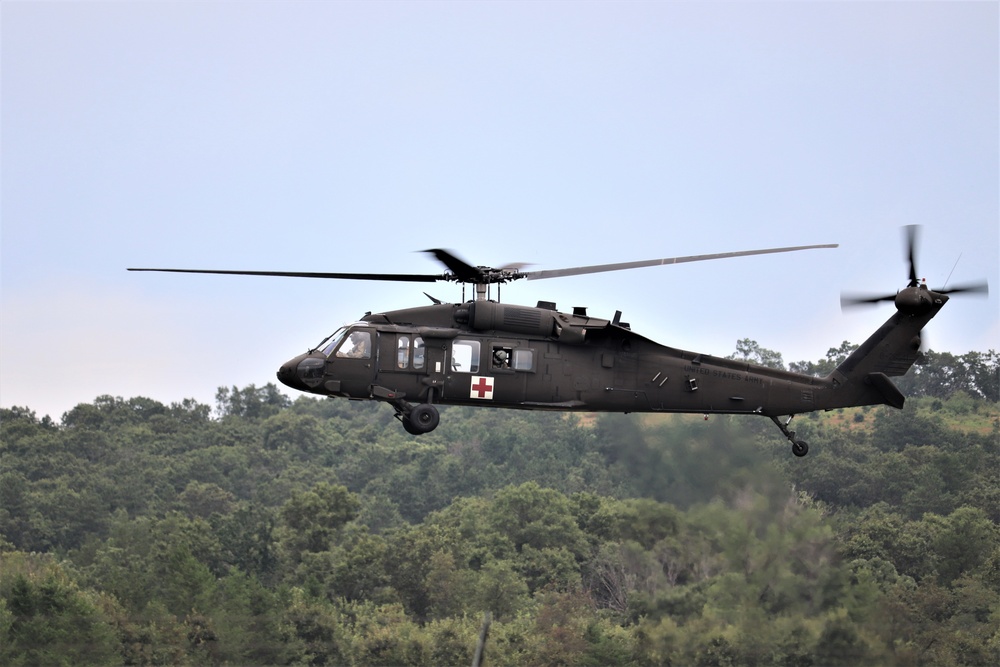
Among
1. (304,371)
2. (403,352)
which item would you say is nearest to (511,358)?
(403,352)

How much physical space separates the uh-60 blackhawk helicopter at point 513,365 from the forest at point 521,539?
600 cm

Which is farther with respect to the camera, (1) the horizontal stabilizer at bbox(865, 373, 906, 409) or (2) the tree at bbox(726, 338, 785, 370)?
(2) the tree at bbox(726, 338, 785, 370)

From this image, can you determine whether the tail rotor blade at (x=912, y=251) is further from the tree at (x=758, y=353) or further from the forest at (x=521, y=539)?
the tree at (x=758, y=353)

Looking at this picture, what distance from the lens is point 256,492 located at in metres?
128

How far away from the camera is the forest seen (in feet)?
129

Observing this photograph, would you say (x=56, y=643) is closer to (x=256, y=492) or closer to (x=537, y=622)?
(x=537, y=622)

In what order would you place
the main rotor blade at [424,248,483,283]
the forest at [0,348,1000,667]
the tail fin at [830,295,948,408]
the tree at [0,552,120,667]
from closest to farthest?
the main rotor blade at [424,248,483,283]
the tail fin at [830,295,948,408]
the forest at [0,348,1000,667]
the tree at [0,552,120,667]

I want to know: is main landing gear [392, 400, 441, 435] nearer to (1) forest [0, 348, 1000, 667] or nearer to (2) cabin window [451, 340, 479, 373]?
(2) cabin window [451, 340, 479, 373]

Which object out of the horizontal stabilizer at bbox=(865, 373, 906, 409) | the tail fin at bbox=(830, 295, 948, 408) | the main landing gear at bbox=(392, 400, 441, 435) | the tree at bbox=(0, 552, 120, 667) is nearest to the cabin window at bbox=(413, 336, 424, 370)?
the main landing gear at bbox=(392, 400, 441, 435)

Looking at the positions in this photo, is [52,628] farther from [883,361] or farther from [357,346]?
[883,361]

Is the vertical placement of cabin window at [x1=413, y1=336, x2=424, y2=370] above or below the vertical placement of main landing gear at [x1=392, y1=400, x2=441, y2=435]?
above

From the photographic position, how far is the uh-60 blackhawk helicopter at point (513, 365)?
3020cm

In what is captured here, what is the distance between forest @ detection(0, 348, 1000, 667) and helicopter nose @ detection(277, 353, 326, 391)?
38.5ft

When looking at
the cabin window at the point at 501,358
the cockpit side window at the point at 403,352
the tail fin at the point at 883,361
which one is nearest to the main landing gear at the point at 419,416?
the cockpit side window at the point at 403,352
